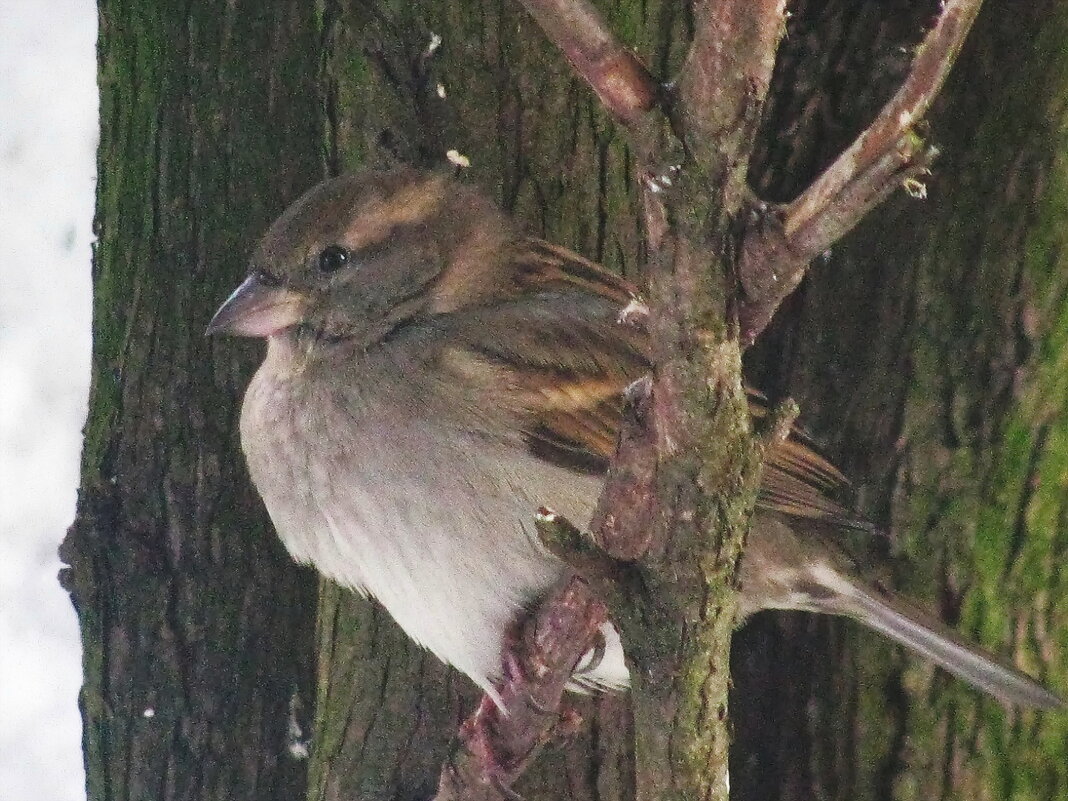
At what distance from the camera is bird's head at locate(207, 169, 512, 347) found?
2570mm

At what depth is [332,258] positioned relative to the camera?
2604mm

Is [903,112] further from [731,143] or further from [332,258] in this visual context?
[332,258]

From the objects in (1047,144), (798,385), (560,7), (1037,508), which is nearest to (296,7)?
(798,385)

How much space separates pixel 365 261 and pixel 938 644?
1.21 m

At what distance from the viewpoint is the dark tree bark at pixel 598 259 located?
257 cm

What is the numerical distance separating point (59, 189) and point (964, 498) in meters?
3.34

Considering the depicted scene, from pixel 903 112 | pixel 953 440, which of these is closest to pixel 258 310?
pixel 953 440

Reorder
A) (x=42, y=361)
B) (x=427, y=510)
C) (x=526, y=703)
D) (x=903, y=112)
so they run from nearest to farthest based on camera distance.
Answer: (x=903, y=112)
(x=526, y=703)
(x=427, y=510)
(x=42, y=361)

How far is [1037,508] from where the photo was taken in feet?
8.32

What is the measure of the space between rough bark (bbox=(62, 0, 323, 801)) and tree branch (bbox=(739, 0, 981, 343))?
206cm

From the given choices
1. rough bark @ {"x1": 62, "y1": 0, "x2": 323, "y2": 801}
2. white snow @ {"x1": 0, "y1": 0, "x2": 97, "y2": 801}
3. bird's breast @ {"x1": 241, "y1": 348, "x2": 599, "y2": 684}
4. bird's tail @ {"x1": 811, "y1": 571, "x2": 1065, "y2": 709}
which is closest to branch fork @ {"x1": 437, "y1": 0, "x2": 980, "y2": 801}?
bird's breast @ {"x1": 241, "y1": 348, "x2": 599, "y2": 684}

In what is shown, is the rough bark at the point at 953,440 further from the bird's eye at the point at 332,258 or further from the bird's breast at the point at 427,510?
the bird's eye at the point at 332,258

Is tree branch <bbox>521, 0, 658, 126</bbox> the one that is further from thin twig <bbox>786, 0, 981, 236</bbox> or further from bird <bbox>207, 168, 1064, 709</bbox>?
bird <bbox>207, 168, 1064, 709</bbox>

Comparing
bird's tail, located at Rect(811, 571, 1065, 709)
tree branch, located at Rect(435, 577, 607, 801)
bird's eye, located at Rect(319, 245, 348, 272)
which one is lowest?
tree branch, located at Rect(435, 577, 607, 801)
